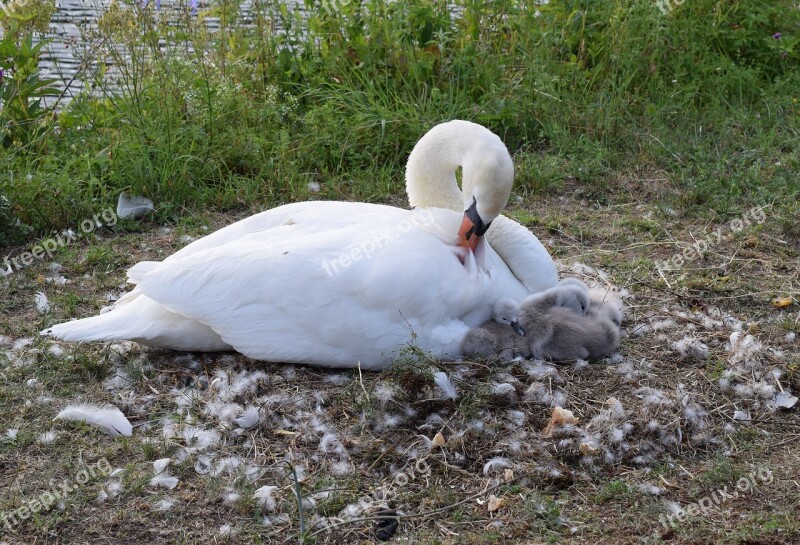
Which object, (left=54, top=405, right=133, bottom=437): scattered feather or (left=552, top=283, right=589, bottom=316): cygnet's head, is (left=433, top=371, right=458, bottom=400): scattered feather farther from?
(left=54, top=405, right=133, bottom=437): scattered feather

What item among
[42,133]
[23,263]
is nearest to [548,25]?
[42,133]

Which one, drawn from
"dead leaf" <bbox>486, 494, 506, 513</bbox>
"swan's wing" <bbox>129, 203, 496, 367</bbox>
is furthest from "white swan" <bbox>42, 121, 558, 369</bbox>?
"dead leaf" <bbox>486, 494, 506, 513</bbox>

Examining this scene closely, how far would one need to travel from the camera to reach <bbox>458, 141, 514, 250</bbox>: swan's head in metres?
4.71

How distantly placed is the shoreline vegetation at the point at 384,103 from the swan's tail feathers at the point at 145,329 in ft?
6.08

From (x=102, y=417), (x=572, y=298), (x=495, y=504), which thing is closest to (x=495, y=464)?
(x=495, y=504)

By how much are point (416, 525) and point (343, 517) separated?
0.86 feet

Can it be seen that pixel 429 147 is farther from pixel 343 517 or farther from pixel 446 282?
pixel 343 517

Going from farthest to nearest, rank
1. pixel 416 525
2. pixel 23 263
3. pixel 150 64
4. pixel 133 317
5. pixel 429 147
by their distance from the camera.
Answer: pixel 150 64
pixel 23 263
pixel 429 147
pixel 133 317
pixel 416 525

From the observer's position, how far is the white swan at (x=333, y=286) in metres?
4.43

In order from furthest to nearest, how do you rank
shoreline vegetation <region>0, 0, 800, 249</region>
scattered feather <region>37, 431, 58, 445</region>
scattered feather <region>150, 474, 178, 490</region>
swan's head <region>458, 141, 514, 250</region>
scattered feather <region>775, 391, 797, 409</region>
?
shoreline vegetation <region>0, 0, 800, 249</region>, swan's head <region>458, 141, 514, 250</region>, scattered feather <region>775, 391, 797, 409</region>, scattered feather <region>37, 431, 58, 445</region>, scattered feather <region>150, 474, 178, 490</region>

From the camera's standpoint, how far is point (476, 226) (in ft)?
15.6

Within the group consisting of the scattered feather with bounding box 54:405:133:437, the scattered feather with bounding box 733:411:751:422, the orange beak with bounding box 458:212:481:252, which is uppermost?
the orange beak with bounding box 458:212:481:252

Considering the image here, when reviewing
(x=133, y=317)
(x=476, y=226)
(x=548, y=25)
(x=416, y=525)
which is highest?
(x=548, y=25)

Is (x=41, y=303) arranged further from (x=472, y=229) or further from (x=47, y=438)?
(x=472, y=229)
